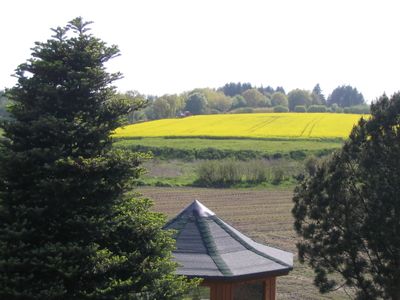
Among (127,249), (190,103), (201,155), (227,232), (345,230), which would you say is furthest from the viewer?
(190,103)

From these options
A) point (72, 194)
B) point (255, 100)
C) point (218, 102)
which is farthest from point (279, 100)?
point (72, 194)

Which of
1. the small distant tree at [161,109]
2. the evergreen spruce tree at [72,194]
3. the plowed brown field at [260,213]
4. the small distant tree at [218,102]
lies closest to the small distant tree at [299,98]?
the small distant tree at [218,102]

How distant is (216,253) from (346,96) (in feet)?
486

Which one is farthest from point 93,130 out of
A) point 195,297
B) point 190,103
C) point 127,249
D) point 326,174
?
point 190,103

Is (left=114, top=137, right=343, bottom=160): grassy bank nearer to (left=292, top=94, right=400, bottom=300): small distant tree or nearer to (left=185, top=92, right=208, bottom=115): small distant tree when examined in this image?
(left=292, top=94, right=400, bottom=300): small distant tree

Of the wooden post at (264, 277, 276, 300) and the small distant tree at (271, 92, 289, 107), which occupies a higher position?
the small distant tree at (271, 92, 289, 107)

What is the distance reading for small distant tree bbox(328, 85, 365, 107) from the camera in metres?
151

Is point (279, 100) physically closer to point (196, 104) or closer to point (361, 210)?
point (196, 104)

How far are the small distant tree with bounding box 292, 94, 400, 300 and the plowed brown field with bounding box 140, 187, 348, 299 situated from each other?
12.1 feet

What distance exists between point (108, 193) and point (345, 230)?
17.1 ft

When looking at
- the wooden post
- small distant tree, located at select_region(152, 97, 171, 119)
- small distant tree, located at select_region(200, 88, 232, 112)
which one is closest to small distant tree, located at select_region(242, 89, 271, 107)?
small distant tree, located at select_region(200, 88, 232, 112)

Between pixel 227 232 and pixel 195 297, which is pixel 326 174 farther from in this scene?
pixel 195 297

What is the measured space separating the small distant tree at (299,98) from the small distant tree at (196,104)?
23.8 meters

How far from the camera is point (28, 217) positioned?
280 inches
